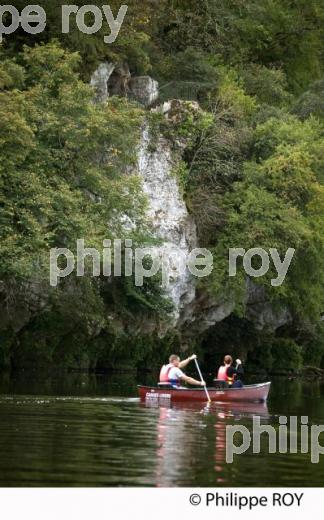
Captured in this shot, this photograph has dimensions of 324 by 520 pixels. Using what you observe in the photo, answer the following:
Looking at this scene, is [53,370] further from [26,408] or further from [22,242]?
[26,408]

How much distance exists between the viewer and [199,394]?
37281 millimetres

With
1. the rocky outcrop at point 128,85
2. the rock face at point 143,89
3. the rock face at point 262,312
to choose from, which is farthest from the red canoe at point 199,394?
the rock face at point 143,89

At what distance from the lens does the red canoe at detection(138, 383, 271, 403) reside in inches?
1448

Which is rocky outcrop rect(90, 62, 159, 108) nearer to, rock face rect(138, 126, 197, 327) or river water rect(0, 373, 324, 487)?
rock face rect(138, 126, 197, 327)

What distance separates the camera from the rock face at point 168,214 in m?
50.8

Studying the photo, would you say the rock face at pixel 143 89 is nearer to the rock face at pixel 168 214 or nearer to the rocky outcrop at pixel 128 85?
the rocky outcrop at pixel 128 85

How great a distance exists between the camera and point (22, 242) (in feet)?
134

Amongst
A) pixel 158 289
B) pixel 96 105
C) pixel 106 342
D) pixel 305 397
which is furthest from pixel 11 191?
pixel 106 342

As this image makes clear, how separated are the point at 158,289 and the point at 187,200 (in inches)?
195

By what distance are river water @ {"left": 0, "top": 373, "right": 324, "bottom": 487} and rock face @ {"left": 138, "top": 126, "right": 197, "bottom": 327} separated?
11.9m

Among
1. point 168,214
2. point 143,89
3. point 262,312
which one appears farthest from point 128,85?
point 262,312

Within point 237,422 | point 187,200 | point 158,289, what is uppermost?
point 187,200

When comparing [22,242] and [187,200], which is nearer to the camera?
[22,242]

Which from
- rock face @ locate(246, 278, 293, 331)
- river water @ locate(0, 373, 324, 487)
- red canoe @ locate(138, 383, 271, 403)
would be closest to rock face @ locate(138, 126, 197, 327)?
rock face @ locate(246, 278, 293, 331)
